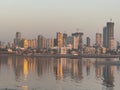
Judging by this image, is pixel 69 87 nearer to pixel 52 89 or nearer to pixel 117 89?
pixel 52 89

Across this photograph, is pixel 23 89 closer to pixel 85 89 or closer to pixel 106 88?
pixel 85 89

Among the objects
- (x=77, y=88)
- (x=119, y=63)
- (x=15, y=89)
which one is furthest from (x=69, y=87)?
(x=119, y=63)

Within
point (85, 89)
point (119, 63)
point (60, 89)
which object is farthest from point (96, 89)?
point (119, 63)

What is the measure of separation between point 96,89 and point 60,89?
5.10 metres

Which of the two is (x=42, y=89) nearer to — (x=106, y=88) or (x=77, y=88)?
(x=77, y=88)

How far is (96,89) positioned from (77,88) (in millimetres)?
2581

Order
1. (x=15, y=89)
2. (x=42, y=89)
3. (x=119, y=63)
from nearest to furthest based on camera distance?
(x=15, y=89) → (x=42, y=89) → (x=119, y=63)

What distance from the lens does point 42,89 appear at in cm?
4569

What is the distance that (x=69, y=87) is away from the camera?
4897cm

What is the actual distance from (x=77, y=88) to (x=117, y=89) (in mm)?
5605

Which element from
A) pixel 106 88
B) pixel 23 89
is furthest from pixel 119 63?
pixel 23 89

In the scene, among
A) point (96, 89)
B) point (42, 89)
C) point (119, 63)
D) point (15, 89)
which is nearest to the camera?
point (15, 89)

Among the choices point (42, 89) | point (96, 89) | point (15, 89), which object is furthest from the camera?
point (96, 89)

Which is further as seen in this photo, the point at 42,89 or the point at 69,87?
the point at 69,87
